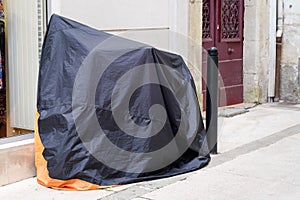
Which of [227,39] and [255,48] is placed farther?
[255,48]

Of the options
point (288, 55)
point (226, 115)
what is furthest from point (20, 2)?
point (288, 55)

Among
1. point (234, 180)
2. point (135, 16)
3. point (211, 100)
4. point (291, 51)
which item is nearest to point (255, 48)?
point (291, 51)

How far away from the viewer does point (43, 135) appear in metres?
4.93

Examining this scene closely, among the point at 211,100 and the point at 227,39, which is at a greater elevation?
the point at 227,39

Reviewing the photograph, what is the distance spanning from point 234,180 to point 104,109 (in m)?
1.36

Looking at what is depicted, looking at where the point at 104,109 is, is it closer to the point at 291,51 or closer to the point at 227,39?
the point at 227,39

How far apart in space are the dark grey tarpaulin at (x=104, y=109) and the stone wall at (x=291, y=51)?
16.6 feet

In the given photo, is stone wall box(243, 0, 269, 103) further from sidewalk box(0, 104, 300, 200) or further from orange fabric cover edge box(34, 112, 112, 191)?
orange fabric cover edge box(34, 112, 112, 191)

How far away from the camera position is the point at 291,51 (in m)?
9.80

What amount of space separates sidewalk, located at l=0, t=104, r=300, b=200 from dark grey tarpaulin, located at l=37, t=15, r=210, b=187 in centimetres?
19

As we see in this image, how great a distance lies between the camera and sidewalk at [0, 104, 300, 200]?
464cm

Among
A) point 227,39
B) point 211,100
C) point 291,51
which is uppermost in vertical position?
point 227,39

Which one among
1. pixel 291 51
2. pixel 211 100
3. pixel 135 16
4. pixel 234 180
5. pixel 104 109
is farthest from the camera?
pixel 291 51

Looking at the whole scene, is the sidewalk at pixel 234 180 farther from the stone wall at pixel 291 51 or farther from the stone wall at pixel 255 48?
the stone wall at pixel 291 51
